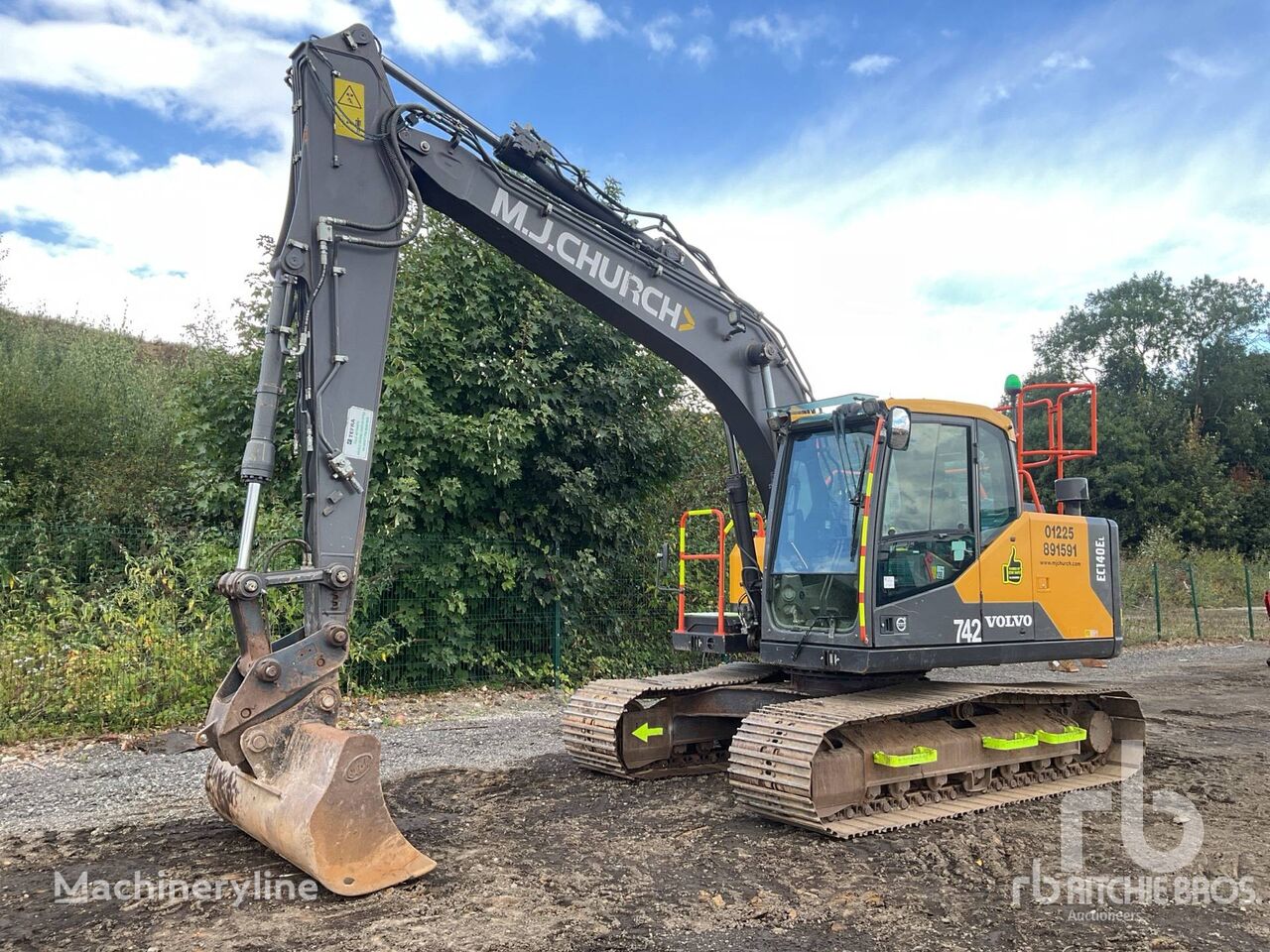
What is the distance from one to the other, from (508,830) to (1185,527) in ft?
117

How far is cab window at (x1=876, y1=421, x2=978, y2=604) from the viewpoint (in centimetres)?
614

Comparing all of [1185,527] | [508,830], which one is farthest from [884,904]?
[1185,527]

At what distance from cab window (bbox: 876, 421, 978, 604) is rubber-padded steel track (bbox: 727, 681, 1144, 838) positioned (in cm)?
75

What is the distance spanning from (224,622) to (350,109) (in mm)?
5930

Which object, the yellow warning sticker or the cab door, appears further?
the cab door

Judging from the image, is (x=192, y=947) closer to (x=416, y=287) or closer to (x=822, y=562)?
(x=822, y=562)

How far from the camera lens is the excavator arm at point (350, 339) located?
4.59 meters

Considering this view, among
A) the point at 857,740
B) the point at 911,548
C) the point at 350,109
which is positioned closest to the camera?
the point at 350,109

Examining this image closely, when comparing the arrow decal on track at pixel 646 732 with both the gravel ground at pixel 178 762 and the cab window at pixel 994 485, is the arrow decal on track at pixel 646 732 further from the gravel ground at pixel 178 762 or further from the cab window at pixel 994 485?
the cab window at pixel 994 485

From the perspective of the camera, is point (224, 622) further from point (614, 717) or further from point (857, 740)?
point (857, 740)

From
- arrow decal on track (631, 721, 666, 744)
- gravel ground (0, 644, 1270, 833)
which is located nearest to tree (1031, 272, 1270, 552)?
gravel ground (0, 644, 1270, 833)

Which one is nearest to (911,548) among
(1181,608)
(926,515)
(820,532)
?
(926,515)

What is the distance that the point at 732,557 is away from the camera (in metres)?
7.66

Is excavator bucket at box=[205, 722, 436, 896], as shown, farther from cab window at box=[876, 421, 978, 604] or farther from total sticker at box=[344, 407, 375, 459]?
cab window at box=[876, 421, 978, 604]
